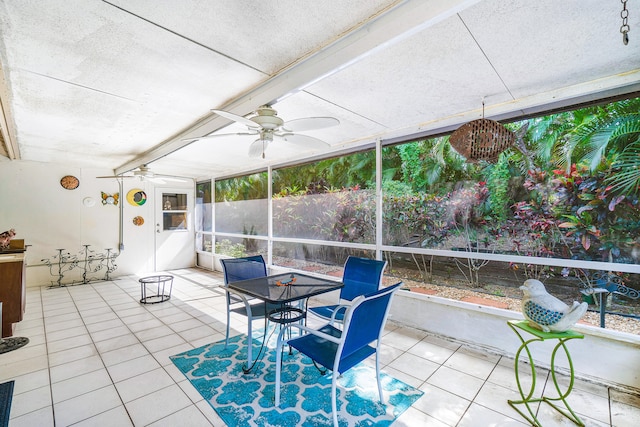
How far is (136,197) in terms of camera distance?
6598mm

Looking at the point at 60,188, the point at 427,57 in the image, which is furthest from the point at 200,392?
the point at 60,188

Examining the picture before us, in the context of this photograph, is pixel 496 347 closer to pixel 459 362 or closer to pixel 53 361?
pixel 459 362

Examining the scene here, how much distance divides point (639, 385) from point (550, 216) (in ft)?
4.56

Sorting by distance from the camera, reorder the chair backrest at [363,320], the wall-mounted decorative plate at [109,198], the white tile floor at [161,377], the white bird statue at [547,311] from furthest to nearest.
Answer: the wall-mounted decorative plate at [109,198] → the white tile floor at [161,377] → the white bird statue at [547,311] → the chair backrest at [363,320]

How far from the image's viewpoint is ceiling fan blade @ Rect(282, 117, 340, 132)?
79.5 inches

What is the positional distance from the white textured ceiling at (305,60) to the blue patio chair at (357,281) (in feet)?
5.05

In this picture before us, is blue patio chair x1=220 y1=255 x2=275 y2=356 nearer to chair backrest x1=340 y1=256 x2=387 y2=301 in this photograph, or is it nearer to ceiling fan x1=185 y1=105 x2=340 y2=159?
chair backrest x1=340 y1=256 x2=387 y2=301

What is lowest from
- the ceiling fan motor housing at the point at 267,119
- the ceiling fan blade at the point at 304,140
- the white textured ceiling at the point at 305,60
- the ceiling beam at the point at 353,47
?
the ceiling fan blade at the point at 304,140

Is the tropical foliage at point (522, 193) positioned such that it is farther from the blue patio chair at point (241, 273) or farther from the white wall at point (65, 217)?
the white wall at point (65, 217)

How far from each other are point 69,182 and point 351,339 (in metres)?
6.68

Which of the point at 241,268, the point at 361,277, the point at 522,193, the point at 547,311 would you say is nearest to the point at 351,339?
the point at 361,277

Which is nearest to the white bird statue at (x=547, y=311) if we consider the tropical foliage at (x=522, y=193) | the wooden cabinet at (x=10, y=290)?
the tropical foliage at (x=522, y=193)

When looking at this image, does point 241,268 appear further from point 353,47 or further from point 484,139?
point 484,139

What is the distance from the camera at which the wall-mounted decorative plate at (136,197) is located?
6523 millimetres
